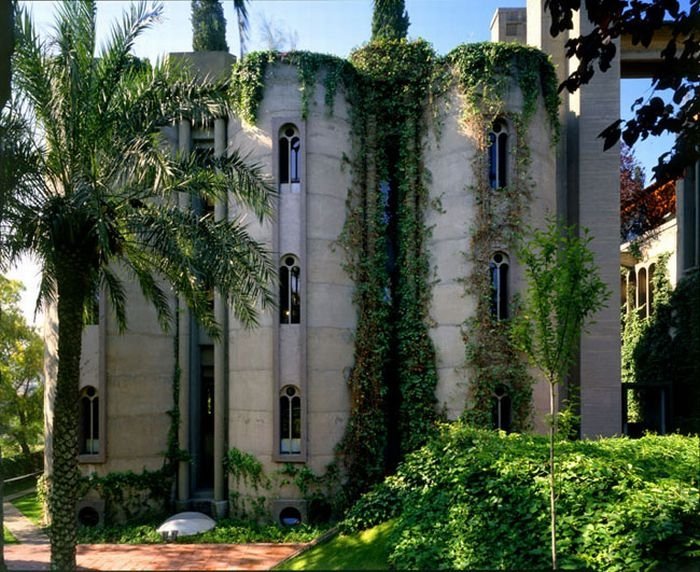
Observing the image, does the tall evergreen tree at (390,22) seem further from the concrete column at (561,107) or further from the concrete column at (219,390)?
the concrete column at (219,390)

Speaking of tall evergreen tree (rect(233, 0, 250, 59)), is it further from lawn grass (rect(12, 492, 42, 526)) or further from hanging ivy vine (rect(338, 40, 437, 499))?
lawn grass (rect(12, 492, 42, 526))

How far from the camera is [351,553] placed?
9797 mm

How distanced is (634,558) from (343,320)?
8.89 metres

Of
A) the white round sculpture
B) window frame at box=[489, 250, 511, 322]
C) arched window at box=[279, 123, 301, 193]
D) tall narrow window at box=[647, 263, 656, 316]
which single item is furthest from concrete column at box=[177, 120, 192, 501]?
tall narrow window at box=[647, 263, 656, 316]

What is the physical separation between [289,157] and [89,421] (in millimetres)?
9235

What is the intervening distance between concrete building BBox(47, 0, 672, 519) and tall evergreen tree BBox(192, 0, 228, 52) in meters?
A: 2.88

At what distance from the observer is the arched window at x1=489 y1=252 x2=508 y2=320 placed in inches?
569

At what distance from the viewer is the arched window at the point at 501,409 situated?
14227 mm

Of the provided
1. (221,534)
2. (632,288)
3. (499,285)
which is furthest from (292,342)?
(632,288)

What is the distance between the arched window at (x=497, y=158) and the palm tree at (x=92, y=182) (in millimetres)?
7586

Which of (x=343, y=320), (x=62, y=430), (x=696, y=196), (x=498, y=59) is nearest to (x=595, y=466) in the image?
(x=343, y=320)

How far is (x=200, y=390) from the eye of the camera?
16000mm

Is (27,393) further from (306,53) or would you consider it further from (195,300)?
(306,53)

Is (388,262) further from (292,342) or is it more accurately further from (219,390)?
(219,390)
